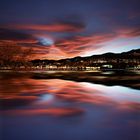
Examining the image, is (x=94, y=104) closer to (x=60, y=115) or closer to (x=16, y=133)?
(x=60, y=115)

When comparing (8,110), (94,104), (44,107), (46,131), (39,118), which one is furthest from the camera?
(94,104)

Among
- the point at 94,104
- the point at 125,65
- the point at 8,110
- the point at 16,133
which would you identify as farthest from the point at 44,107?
the point at 125,65

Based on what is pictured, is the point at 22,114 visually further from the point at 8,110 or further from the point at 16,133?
the point at 16,133

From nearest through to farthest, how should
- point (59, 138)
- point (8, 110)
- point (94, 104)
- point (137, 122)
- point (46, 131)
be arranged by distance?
1. point (59, 138)
2. point (46, 131)
3. point (137, 122)
4. point (8, 110)
5. point (94, 104)

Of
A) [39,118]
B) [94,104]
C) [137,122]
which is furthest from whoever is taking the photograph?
[94,104]

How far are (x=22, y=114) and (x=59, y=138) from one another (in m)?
Answer: 1.92

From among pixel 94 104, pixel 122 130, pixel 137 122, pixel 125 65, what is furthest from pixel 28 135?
pixel 125 65

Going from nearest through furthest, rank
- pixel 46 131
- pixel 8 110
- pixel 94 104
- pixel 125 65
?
pixel 46 131, pixel 8 110, pixel 94 104, pixel 125 65

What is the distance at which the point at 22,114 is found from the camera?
6.20 m

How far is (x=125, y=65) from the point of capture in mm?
70875

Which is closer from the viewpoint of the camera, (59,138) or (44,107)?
(59,138)

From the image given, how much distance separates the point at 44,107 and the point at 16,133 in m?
2.38

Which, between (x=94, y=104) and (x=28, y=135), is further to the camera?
(x=94, y=104)

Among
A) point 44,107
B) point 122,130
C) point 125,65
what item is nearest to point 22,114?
point 44,107
